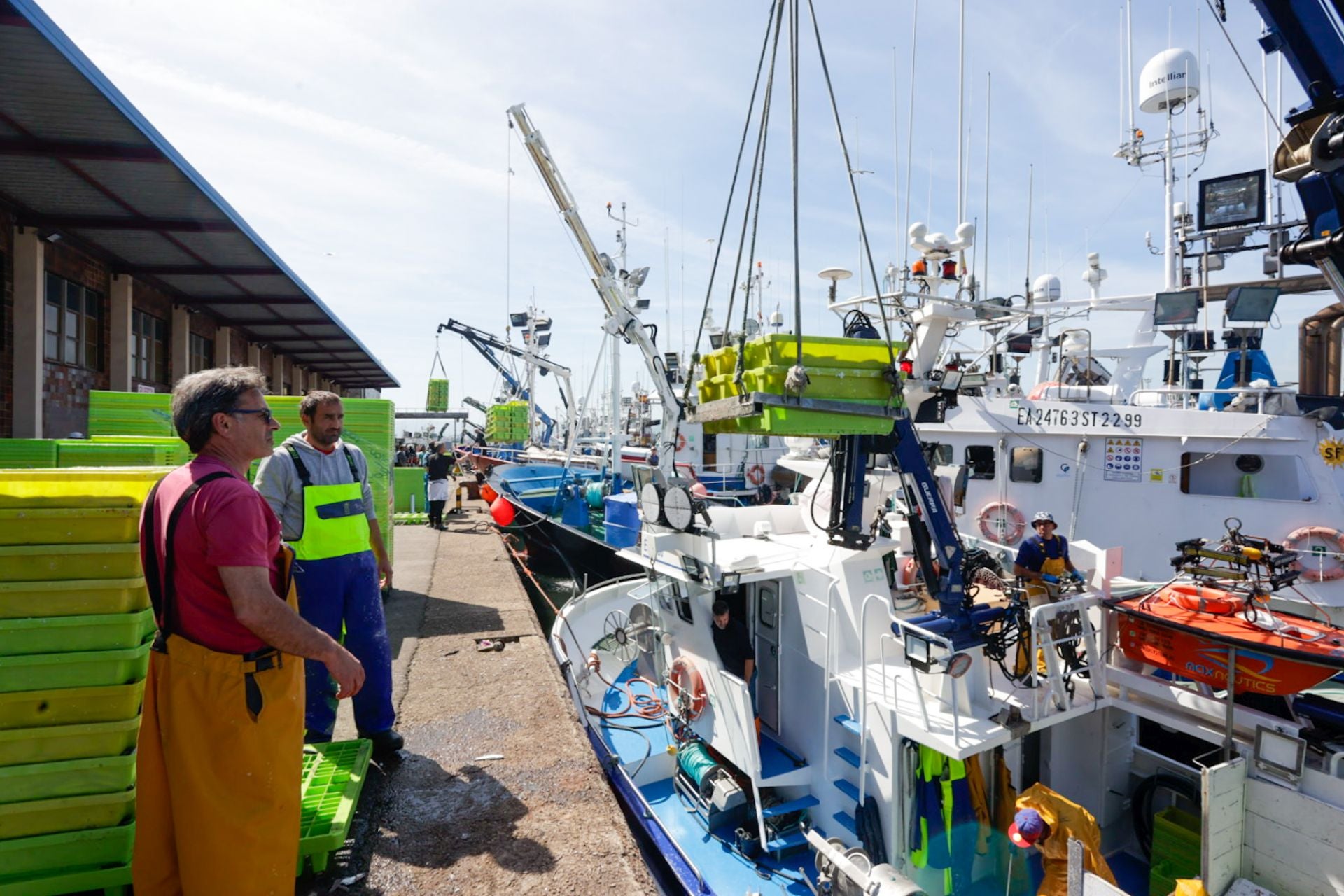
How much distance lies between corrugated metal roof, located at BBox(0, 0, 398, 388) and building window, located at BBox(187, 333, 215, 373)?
2.16 feet

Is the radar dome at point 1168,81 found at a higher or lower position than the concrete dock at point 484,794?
higher

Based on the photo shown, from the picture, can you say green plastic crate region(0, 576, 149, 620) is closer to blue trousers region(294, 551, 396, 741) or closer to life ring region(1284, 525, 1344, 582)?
blue trousers region(294, 551, 396, 741)

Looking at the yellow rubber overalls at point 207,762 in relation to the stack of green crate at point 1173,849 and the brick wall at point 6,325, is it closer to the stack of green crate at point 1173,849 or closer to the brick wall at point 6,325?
the stack of green crate at point 1173,849

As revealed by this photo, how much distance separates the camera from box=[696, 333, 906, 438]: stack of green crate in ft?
11.8

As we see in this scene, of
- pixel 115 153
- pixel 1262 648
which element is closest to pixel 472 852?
pixel 1262 648

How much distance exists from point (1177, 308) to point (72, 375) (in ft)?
47.1

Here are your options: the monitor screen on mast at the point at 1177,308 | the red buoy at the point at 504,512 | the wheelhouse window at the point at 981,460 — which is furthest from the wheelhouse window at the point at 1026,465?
the red buoy at the point at 504,512

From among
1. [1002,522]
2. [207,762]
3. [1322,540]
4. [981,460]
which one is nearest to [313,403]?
[207,762]

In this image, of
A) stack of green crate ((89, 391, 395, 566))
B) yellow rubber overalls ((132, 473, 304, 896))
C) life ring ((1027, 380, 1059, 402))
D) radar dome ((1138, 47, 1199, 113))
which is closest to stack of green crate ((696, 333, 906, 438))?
yellow rubber overalls ((132, 473, 304, 896))

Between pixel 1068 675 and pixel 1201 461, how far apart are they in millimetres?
5268

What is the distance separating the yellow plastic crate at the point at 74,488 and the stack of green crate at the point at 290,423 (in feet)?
10.3

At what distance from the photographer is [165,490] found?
6.09 feet

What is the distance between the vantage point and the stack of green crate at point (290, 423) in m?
6.68

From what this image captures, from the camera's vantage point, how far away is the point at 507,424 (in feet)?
96.1
